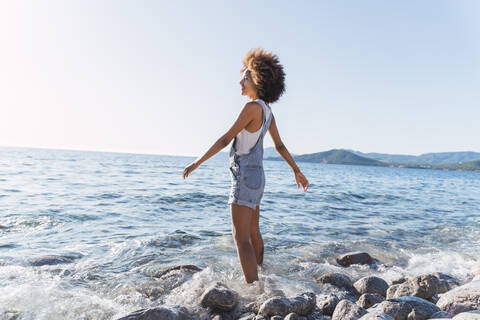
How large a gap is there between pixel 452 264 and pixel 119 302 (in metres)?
5.80

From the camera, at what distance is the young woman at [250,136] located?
3389 mm

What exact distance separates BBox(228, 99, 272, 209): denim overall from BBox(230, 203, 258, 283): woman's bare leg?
0.33 ft

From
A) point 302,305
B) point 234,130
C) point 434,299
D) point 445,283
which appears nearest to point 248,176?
point 234,130

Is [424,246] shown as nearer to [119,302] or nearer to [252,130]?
[252,130]

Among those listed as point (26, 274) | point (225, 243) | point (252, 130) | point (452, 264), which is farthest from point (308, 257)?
point (26, 274)

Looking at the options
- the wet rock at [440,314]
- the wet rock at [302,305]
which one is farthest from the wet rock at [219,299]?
the wet rock at [440,314]

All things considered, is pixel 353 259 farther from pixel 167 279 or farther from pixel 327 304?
pixel 167 279

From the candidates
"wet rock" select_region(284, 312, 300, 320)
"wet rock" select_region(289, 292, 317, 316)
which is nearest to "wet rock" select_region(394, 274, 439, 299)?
"wet rock" select_region(289, 292, 317, 316)

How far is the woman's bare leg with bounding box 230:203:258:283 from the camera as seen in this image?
3.53 meters

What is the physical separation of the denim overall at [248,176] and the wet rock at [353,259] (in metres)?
2.98

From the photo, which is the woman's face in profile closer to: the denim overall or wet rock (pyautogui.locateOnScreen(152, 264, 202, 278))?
the denim overall

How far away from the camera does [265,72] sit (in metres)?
3.46

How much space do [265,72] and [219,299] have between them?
2.39 meters

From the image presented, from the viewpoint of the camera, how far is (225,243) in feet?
21.2
